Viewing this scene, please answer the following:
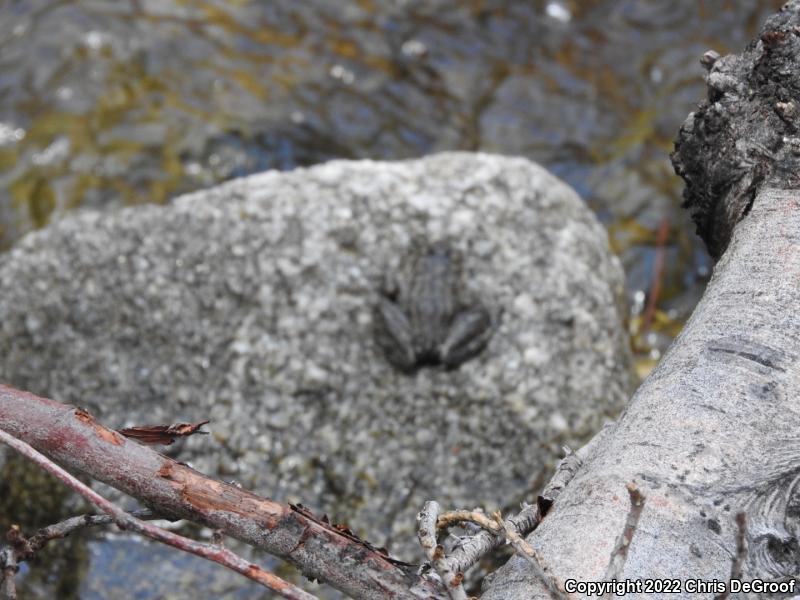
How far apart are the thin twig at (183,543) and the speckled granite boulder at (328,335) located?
2.32 metres

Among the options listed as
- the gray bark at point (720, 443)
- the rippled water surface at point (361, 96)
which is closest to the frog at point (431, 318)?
the rippled water surface at point (361, 96)

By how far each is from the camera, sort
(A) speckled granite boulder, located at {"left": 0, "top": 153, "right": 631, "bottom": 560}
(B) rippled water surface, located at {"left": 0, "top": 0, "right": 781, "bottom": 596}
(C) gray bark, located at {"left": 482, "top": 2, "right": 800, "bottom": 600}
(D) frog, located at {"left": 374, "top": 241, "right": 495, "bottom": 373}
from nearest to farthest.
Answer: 1. (C) gray bark, located at {"left": 482, "top": 2, "right": 800, "bottom": 600}
2. (A) speckled granite boulder, located at {"left": 0, "top": 153, "right": 631, "bottom": 560}
3. (D) frog, located at {"left": 374, "top": 241, "right": 495, "bottom": 373}
4. (B) rippled water surface, located at {"left": 0, "top": 0, "right": 781, "bottom": 596}

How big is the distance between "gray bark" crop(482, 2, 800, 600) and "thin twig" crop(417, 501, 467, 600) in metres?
0.06

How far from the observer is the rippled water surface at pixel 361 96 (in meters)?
6.14

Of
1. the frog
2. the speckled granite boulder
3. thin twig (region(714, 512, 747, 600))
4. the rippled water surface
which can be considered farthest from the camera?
the rippled water surface

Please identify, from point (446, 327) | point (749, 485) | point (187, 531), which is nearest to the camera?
point (749, 485)

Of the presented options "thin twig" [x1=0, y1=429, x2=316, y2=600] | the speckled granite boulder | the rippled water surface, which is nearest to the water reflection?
the rippled water surface

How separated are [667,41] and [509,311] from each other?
4387 mm

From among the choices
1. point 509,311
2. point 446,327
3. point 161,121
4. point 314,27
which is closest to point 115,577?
point 446,327

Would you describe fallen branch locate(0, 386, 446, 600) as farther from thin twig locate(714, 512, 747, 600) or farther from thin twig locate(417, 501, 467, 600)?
thin twig locate(714, 512, 747, 600)

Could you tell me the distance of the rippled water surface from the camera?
614 cm

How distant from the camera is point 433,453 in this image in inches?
149

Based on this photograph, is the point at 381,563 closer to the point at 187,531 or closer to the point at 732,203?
the point at 732,203

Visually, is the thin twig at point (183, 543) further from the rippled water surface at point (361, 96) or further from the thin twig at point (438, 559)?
the rippled water surface at point (361, 96)
